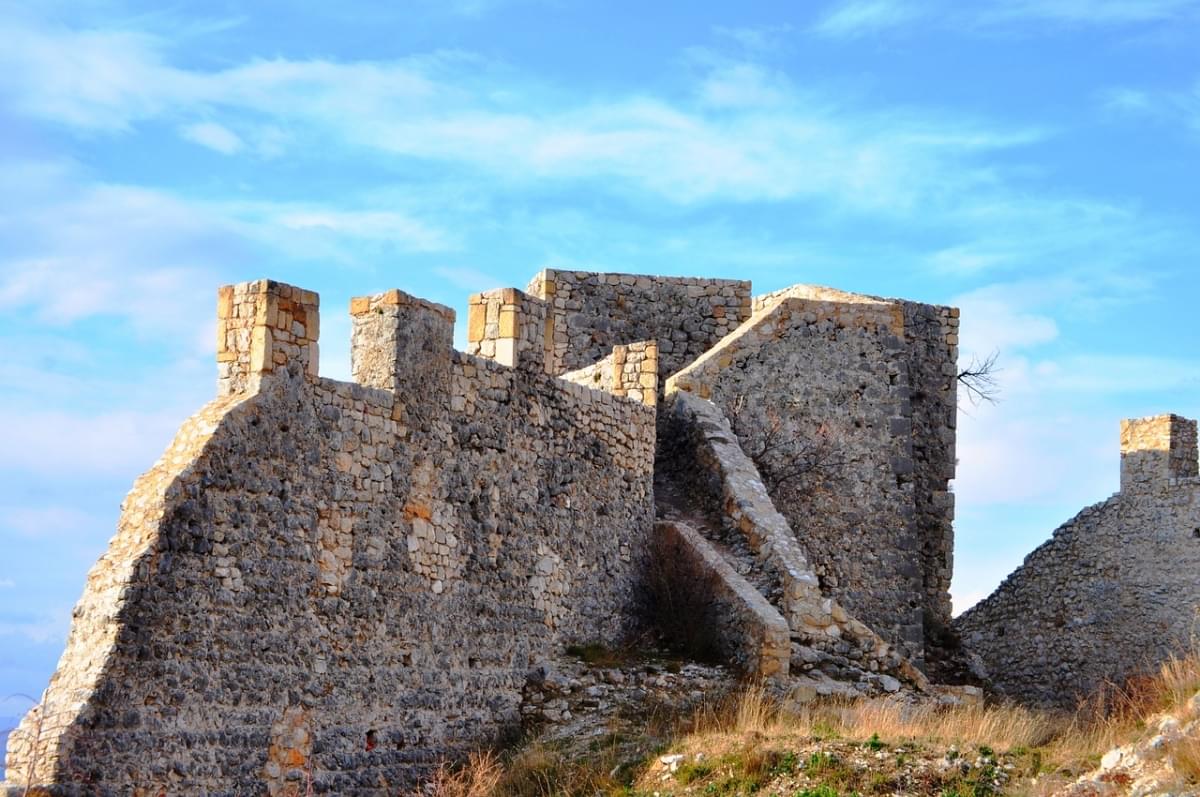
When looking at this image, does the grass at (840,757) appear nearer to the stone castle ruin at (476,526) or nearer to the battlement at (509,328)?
the stone castle ruin at (476,526)

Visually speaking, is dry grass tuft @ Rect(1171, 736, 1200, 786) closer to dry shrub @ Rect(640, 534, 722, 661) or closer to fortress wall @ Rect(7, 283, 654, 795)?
dry shrub @ Rect(640, 534, 722, 661)

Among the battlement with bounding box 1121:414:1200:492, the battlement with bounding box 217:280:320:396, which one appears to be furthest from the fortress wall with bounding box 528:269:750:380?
the battlement with bounding box 217:280:320:396

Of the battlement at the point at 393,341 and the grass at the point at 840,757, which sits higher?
the battlement at the point at 393,341

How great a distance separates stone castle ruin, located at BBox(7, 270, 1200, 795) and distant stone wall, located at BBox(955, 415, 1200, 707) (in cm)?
244

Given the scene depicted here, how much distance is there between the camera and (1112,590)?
24.9 m

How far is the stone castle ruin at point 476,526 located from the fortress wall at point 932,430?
0.05m

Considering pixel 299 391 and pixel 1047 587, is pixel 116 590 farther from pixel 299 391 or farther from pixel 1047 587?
pixel 1047 587

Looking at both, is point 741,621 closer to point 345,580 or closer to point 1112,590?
point 345,580

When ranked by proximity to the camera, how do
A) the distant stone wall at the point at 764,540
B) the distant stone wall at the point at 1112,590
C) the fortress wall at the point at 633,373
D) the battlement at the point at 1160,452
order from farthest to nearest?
the battlement at the point at 1160,452 < the distant stone wall at the point at 1112,590 < the fortress wall at the point at 633,373 < the distant stone wall at the point at 764,540

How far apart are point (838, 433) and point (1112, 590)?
5.55 metres

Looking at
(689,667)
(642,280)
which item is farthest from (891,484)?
(689,667)

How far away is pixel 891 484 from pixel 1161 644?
4947mm

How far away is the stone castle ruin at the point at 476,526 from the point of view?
1317cm

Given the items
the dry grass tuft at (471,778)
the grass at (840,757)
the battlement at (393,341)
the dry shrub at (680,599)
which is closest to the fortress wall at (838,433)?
the dry shrub at (680,599)
